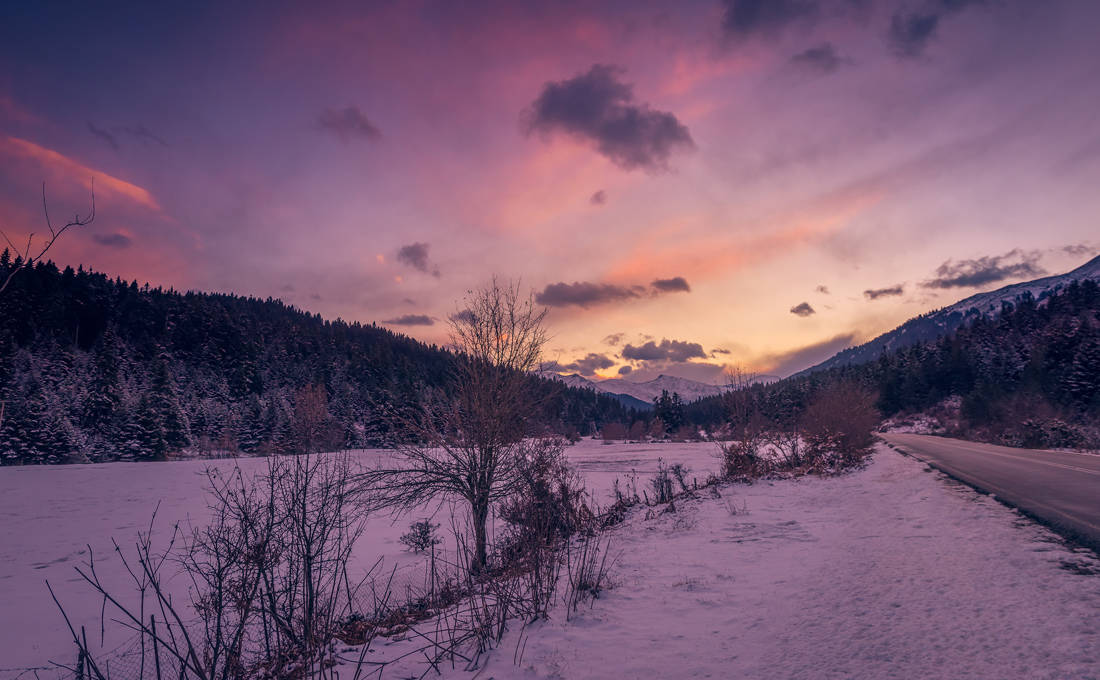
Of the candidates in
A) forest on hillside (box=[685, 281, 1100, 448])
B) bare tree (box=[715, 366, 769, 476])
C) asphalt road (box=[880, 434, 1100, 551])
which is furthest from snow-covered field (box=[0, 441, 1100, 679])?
forest on hillside (box=[685, 281, 1100, 448])

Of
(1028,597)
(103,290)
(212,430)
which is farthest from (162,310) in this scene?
(1028,597)

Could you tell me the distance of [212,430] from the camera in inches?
2606

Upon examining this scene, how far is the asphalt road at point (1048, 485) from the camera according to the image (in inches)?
328

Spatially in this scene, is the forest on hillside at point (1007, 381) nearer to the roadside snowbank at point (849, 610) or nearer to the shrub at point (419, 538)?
the shrub at point (419, 538)

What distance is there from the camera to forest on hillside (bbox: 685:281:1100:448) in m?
31.5

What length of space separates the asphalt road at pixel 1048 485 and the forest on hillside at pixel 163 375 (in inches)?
464

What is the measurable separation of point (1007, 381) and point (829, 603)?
8735 cm

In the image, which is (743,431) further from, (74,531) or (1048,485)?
(74,531)

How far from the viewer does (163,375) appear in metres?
58.2

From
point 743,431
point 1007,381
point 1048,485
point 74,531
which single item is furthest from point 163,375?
point 1007,381

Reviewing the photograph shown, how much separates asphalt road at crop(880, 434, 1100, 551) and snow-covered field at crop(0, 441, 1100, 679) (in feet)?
1.83

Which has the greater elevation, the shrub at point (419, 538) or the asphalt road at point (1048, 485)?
the asphalt road at point (1048, 485)

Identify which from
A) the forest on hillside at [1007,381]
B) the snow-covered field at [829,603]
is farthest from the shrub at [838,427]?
the snow-covered field at [829,603]

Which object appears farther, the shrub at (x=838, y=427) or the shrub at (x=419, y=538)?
the shrub at (x=838, y=427)
